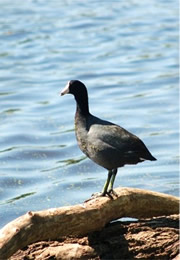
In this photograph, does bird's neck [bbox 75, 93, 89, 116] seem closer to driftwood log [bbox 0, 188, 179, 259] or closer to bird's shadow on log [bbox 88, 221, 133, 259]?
driftwood log [bbox 0, 188, 179, 259]

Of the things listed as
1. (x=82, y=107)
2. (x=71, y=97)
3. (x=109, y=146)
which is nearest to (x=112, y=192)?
(x=109, y=146)

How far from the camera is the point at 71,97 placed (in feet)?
46.7

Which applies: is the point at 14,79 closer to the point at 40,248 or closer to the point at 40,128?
the point at 40,128

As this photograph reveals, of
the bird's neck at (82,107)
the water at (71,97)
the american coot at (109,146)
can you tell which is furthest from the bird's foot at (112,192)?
the water at (71,97)

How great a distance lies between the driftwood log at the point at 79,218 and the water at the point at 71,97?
2.47m

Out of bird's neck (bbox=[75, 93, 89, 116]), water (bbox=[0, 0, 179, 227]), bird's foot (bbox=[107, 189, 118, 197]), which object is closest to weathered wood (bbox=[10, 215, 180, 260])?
bird's foot (bbox=[107, 189, 118, 197])

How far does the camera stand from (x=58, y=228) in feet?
19.4

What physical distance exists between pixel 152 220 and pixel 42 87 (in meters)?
8.88

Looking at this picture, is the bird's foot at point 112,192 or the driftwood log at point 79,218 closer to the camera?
the driftwood log at point 79,218

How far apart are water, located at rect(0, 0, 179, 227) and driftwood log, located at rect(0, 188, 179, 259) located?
8.12ft

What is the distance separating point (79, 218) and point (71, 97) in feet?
27.3

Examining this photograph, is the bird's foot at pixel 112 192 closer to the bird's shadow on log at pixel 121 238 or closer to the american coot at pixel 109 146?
the american coot at pixel 109 146

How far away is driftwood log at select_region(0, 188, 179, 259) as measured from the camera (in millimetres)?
5555

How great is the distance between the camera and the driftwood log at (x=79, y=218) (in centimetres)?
555
